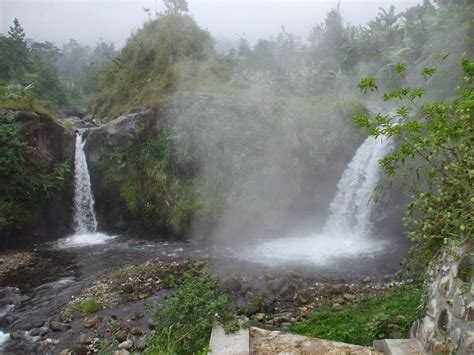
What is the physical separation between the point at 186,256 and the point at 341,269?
4.56 metres

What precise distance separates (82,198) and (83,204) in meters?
0.25

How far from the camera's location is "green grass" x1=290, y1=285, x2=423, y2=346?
16.3ft

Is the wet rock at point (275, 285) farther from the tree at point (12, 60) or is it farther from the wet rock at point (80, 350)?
the tree at point (12, 60)

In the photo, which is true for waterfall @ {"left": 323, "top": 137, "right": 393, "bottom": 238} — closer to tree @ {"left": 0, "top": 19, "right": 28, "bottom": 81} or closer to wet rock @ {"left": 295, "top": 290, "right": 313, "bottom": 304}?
wet rock @ {"left": 295, "top": 290, "right": 313, "bottom": 304}

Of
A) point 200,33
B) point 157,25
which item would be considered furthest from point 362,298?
point 157,25

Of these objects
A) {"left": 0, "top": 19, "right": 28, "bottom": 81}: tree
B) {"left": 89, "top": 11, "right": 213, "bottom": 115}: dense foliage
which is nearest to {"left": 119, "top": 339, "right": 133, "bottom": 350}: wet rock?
{"left": 89, "top": 11, "right": 213, "bottom": 115}: dense foliage

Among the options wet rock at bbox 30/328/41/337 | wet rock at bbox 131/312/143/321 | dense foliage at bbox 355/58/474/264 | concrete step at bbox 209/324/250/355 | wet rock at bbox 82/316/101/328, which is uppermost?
dense foliage at bbox 355/58/474/264

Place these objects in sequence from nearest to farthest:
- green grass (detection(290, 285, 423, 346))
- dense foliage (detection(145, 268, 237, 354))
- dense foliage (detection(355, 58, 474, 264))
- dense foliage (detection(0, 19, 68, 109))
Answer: dense foliage (detection(355, 58, 474, 264)) → dense foliage (detection(145, 268, 237, 354)) → green grass (detection(290, 285, 423, 346)) → dense foliage (detection(0, 19, 68, 109))

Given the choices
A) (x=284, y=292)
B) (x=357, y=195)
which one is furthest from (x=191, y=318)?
(x=357, y=195)

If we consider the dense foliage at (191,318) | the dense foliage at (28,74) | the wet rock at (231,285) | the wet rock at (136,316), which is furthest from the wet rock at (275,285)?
the dense foliage at (28,74)

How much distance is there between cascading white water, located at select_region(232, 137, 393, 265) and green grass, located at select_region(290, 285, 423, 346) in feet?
12.0

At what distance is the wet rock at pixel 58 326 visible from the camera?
7.60 m

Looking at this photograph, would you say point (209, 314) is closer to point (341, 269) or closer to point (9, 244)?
point (341, 269)

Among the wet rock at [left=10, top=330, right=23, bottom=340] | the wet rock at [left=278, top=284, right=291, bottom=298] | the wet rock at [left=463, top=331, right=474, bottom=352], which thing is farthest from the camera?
the wet rock at [left=278, top=284, right=291, bottom=298]
